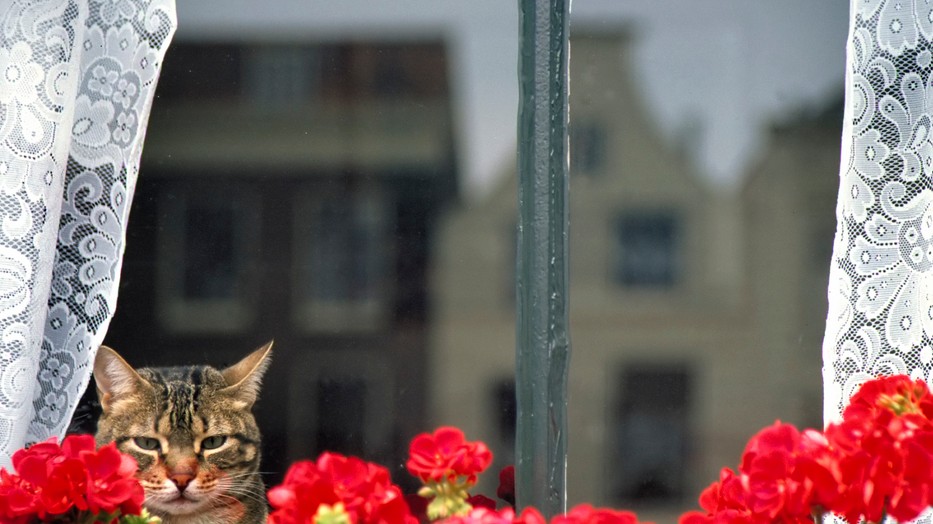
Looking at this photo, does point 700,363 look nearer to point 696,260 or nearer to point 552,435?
point 696,260

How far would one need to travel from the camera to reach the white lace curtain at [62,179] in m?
1.01

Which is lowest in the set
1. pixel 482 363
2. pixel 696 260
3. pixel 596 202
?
A: pixel 482 363

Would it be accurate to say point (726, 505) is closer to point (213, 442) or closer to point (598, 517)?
point (598, 517)

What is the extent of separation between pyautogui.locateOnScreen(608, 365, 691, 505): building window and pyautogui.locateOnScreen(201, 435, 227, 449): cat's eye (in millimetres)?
1896

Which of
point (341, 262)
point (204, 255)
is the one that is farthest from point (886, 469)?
point (341, 262)

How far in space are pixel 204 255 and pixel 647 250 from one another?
34.0ft

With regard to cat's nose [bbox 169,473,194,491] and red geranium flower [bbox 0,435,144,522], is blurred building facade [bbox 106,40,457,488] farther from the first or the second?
red geranium flower [bbox 0,435,144,522]

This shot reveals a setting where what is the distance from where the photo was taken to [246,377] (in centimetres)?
122

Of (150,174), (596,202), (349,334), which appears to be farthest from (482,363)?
(150,174)

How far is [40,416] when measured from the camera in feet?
3.49

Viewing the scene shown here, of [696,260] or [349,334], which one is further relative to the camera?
[696,260]

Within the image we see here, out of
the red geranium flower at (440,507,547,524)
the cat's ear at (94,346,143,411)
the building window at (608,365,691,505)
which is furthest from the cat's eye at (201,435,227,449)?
the building window at (608,365,691,505)

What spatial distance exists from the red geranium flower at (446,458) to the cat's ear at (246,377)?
14.7 inches

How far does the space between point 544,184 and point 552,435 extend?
1.02ft
